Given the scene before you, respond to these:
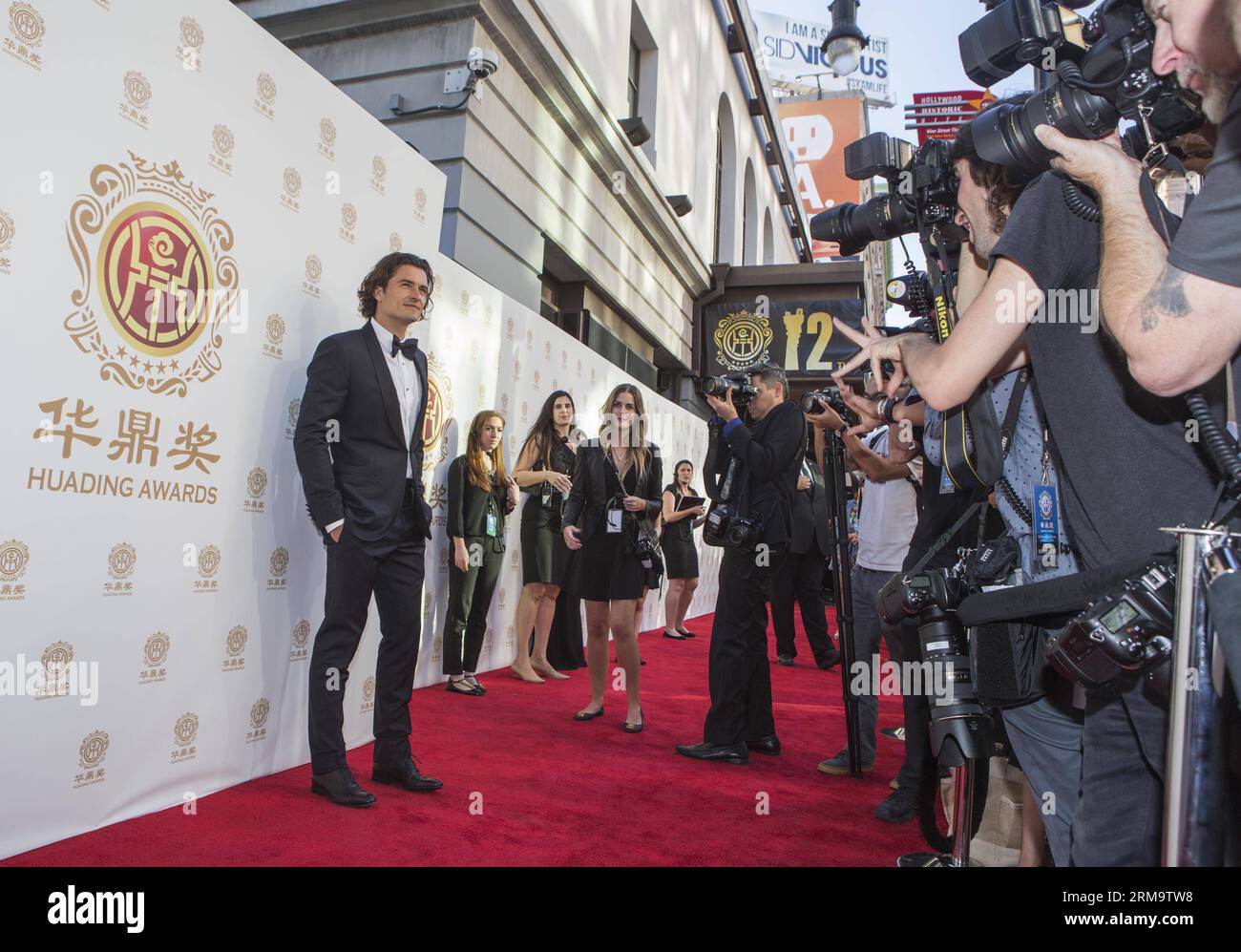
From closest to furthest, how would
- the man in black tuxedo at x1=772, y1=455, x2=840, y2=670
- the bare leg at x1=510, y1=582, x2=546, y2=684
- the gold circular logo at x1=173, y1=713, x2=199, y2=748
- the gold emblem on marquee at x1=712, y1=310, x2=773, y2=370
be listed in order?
the gold circular logo at x1=173, y1=713, x2=199, y2=748 < the bare leg at x1=510, y1=582, x2=546, y2=684 < the man in black tuxedo at x1=772, y1=455, x2=840, y2=670 < the gold emblem on marquee at x1=712, y1=310, x2=773, y2=370

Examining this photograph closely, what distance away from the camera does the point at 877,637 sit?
3.88m

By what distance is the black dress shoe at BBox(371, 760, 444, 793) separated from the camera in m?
3.07

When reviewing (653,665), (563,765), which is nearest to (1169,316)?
(563,765)

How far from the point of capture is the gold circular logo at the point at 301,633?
3.30 metres

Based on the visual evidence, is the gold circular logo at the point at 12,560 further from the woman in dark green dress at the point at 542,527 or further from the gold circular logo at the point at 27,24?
the woman in dark green dress at the point at 542,527

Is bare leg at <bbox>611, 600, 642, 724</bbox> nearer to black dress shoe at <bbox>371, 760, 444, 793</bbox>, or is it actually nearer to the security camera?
black dress shoe at <bbox>371, 760, 444, 793</bbox>

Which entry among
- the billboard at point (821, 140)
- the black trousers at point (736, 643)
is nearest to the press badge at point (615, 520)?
the black trousers at point (736, 643)

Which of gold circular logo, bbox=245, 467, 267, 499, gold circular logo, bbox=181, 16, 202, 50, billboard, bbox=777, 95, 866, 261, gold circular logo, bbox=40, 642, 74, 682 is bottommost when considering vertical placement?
gold circular logo, bbox=40, 642, 74, 682

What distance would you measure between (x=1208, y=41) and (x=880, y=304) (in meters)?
1.66

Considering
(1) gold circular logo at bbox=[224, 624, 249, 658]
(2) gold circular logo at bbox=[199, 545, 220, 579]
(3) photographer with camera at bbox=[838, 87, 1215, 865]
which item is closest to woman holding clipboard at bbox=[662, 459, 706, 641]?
(1) gold circular logo at bbox=[224, 624, 249, 658]

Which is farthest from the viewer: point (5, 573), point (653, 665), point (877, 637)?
point (653, 665)

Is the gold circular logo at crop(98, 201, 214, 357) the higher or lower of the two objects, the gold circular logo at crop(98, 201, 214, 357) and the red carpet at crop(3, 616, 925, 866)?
the higher

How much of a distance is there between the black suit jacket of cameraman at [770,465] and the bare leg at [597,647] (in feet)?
3.09
